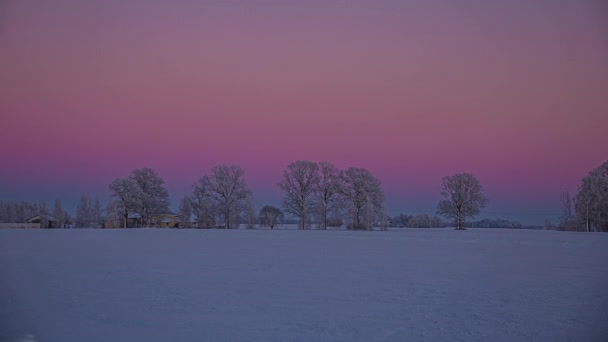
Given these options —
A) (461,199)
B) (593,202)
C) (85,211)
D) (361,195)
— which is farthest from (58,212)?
(593,202)

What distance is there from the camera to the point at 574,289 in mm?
9398

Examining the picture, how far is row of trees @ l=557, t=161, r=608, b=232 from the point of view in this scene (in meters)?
48.5

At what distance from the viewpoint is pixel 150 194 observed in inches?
2881

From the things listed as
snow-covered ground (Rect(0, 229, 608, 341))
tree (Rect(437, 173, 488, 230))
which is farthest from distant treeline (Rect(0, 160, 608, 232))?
snow-covered ground (Rect(0, 229, 608, 341))

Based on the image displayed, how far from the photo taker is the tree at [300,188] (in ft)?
211

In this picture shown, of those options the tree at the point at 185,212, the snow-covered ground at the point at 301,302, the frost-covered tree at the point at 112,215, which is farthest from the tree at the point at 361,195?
the snow-covered ground at the point at 301,302

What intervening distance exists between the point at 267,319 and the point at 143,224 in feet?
230

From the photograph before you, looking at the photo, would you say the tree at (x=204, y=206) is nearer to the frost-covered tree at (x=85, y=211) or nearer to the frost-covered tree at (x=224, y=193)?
the frost-covered tree at (x=224, y=193)

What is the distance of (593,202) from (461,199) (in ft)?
58.7

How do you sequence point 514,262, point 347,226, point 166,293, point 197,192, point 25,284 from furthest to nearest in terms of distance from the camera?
point 197,192
point 347,226
point 514,262
point 25,284
point 166,293

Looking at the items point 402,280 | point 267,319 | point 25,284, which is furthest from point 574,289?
point 25,284

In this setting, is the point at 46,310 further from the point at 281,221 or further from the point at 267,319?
the point at 281,221

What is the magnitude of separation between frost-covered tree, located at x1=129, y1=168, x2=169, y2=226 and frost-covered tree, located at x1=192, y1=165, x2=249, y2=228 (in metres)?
8.55

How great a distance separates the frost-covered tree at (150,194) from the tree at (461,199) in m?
45.6
